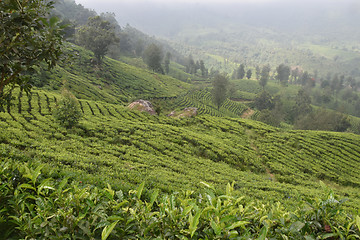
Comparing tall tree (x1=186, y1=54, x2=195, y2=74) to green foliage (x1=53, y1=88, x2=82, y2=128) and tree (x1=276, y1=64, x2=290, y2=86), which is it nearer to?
tree (x1=276, y1=64, x2=290, y2=86)

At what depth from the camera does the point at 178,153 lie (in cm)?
1591

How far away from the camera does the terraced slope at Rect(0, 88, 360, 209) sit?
9.26 metres

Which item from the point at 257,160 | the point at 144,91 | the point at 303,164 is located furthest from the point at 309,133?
the point at 144,91

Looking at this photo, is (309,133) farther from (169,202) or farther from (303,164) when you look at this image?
(169,202)

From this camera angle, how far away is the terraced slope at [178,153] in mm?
9258

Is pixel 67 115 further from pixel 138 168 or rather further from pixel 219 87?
pixel 219 87

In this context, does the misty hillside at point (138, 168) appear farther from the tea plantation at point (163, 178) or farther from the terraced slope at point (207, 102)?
the terraced slope at point (207, 102)

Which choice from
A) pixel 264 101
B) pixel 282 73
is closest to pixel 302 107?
pixel 264 101

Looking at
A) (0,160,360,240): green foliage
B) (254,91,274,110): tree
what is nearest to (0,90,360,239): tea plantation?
(0,160,360,240): green foliage

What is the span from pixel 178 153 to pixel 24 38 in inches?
516

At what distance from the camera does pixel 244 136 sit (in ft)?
86.2

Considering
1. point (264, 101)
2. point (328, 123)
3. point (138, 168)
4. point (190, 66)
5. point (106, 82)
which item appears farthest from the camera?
point (190, 66)

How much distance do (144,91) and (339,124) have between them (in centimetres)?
5515

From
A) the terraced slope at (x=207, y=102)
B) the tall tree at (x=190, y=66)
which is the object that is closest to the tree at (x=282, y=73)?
the tall tree at (x=190, y=66)
